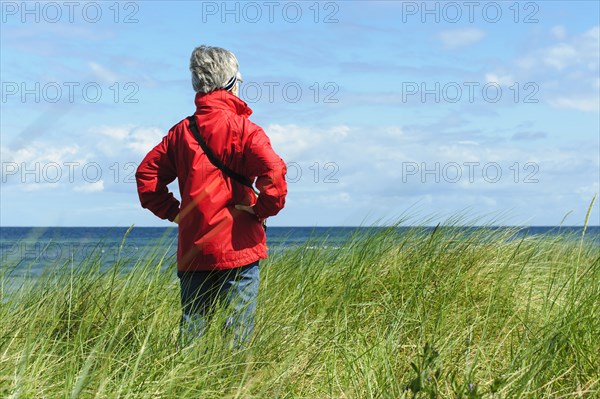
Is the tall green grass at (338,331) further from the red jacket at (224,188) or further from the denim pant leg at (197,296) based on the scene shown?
the red jacket at (224,188)

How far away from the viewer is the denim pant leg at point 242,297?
12.2 ft

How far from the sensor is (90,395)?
2857 millimetres

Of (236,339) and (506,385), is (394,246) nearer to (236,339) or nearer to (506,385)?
(236,339)

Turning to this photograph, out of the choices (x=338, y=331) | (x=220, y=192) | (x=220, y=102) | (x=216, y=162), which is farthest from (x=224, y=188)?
(x=338, y=331)

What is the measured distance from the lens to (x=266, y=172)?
3.68m

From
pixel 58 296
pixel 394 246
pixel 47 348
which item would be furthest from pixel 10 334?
pixel 394 246

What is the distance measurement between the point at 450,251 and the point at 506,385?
7.62 feet

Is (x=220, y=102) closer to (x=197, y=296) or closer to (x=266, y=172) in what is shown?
(x=266, y=172)

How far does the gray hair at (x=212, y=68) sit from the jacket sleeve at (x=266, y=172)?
36 cm

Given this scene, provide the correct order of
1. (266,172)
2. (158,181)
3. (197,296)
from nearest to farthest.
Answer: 1. (266,172)
2. (197,296)
3. (158,181)

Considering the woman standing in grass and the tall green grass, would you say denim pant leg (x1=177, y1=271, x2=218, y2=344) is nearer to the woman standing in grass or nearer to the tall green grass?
the woman standing in grass

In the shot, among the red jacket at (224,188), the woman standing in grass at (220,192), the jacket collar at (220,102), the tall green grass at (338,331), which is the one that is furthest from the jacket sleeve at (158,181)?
the tall green grass at (338,331)

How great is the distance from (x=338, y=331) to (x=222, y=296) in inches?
27.7

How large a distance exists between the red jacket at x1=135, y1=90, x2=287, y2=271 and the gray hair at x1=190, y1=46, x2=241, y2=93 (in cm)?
6
